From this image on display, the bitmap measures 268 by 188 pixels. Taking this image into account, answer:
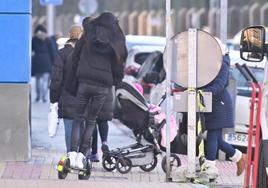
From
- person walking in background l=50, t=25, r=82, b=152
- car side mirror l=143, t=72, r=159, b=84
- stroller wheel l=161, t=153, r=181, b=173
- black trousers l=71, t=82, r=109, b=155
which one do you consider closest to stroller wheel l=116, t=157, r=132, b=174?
stroller wheel l=161, t=153, r=181, b=173

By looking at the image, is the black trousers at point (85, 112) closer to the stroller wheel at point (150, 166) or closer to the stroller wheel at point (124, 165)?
the stroller wheel at point (124, 165)

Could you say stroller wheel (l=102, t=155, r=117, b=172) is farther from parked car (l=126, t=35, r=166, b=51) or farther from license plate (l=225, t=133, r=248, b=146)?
parked car (l=126, t=35, r=166, b=51)

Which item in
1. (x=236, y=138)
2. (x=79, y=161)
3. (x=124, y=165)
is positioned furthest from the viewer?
(x=236, y=138)

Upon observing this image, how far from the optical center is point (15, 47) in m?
11.1

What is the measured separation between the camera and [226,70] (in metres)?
10.2

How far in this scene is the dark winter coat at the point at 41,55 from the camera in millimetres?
22594

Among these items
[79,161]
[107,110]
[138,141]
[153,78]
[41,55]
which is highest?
[107,110]

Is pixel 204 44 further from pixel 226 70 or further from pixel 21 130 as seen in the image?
pixel 21 130

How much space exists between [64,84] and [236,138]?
3.31 m

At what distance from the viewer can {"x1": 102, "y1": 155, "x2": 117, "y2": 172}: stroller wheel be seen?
10.9 meters

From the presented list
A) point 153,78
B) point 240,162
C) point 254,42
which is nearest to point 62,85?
point 240,162

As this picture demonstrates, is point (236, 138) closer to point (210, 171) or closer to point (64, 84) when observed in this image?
point (210, 171)

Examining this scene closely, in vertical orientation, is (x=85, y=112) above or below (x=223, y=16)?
below

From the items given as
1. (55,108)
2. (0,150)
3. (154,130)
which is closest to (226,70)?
(154,130)
